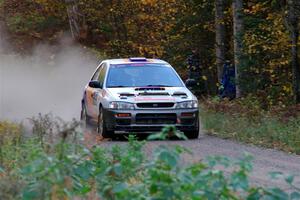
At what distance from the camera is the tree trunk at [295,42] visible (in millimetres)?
24203

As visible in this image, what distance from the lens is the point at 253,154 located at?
50.3ft

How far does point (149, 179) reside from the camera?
6.07 metres

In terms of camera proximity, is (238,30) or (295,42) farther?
(238,30)

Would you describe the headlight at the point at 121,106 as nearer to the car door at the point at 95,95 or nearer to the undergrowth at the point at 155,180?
the car door at the point at 95,95

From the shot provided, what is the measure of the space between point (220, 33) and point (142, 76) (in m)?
13.6

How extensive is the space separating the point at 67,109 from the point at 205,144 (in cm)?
1120

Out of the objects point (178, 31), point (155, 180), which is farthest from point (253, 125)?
point (178, 31)

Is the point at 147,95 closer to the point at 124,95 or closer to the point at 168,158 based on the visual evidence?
the point at 124,95

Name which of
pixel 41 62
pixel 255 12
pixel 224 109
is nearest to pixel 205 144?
pixel 224 109

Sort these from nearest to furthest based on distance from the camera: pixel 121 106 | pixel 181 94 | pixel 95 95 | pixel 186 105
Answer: pixel 121 106 < pixel 186 105 < pixel 181 94 < pixel 95 95

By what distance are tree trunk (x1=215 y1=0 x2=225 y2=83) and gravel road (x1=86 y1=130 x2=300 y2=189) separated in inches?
509

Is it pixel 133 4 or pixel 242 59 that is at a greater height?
pixel 133 4

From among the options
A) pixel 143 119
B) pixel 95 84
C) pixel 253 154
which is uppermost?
pixel 95 84

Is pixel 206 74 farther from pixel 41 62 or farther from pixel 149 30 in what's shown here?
pixel 41 62
